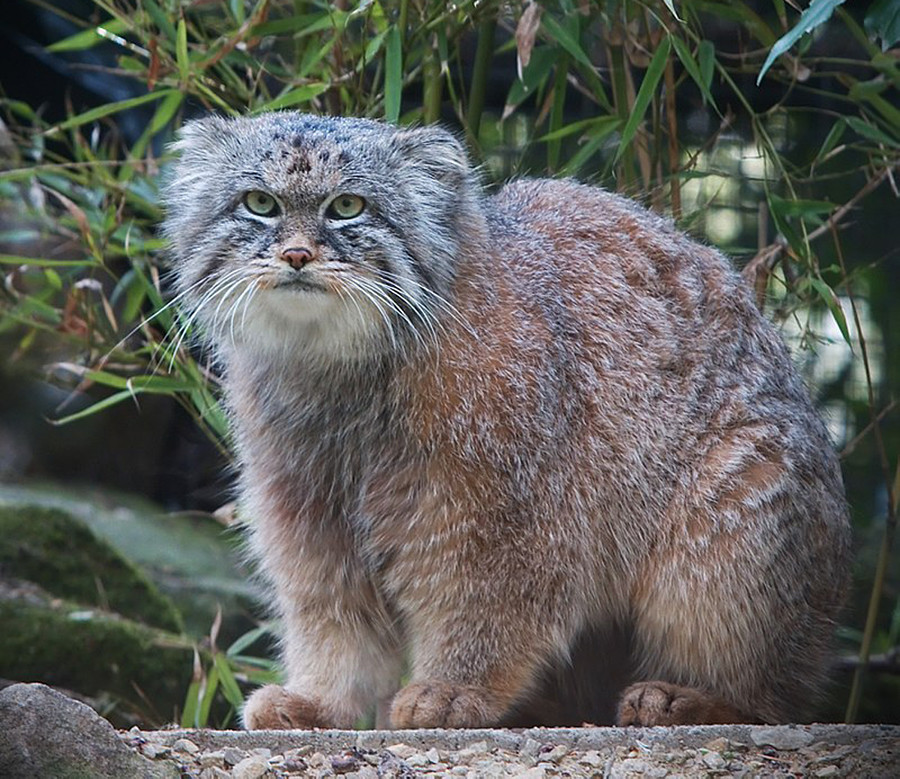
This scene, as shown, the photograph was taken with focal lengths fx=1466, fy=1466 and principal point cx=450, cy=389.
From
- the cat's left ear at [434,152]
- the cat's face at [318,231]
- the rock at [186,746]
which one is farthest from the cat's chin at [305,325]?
the rock at [186,746]

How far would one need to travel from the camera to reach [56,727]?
2404 millimetres

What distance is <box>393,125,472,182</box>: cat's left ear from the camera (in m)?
3.56

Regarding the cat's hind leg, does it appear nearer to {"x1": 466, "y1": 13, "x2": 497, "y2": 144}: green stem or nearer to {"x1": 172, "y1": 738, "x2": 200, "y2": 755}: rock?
{"x1": 172, "y1": 738, "x2": 200, "y2": 755}: rock

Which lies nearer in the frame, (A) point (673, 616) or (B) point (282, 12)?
(A) point (673, 616)

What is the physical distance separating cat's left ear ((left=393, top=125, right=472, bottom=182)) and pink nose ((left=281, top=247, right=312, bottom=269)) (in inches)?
18.1

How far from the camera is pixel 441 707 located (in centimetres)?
331

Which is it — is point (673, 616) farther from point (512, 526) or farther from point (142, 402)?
point (142, 402)

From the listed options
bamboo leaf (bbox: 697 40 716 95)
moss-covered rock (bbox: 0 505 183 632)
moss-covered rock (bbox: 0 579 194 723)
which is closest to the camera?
bamboo leaf (bbox: 697 40 716 95)

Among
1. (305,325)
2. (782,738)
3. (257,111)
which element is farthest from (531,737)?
(257,111)

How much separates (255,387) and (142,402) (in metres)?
3.33

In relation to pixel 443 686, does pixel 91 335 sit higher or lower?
higher

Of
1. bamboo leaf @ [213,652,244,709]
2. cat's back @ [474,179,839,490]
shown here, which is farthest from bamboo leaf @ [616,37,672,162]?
bamboo leaf @ [213,652,244,709]

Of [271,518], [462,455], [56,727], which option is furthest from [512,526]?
[56,727]

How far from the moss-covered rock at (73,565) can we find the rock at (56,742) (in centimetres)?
317
